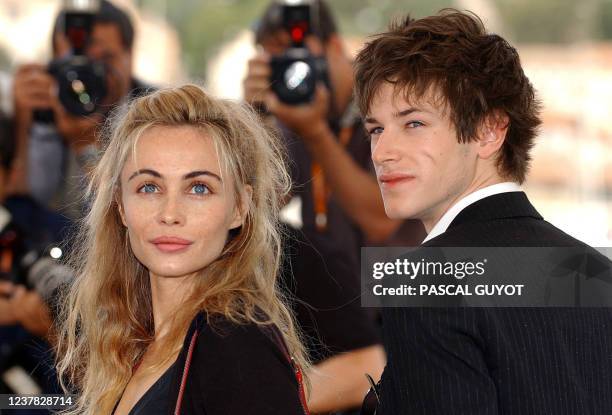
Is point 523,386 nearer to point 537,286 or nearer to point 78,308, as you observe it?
point 537,286

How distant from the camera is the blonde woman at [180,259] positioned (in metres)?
1.28

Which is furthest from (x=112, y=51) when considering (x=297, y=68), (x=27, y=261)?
(x=27, y=261)

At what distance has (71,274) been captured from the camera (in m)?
1.87

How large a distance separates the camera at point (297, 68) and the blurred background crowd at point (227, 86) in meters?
0.06

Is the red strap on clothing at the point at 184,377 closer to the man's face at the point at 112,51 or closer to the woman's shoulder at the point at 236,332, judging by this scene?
the woman's shoulder at the point at 236,332

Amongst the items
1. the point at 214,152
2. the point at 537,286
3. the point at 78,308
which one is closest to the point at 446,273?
the point at 537,286

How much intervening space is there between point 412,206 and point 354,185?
4.07 ft

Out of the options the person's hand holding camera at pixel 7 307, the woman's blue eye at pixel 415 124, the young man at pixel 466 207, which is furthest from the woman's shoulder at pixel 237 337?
the person's hand holding camera at pixel 7 307

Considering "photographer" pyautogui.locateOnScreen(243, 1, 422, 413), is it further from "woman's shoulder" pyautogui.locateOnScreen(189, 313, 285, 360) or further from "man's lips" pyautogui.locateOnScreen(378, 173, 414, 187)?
"woman's shoulder" pyautogui.locateOnScreen(189, 313, 285, 360)

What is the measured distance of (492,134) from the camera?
1453 millimetres

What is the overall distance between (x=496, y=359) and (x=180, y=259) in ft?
1.50

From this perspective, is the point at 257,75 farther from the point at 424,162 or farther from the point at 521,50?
the point at 424,162

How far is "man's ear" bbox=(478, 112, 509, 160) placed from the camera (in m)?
1.44

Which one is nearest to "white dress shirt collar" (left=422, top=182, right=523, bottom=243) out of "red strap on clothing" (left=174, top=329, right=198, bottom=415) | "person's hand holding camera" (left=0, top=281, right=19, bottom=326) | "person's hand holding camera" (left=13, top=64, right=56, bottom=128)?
"red strap on clothing" (left=174, top=329, right=198, bottom=415)
